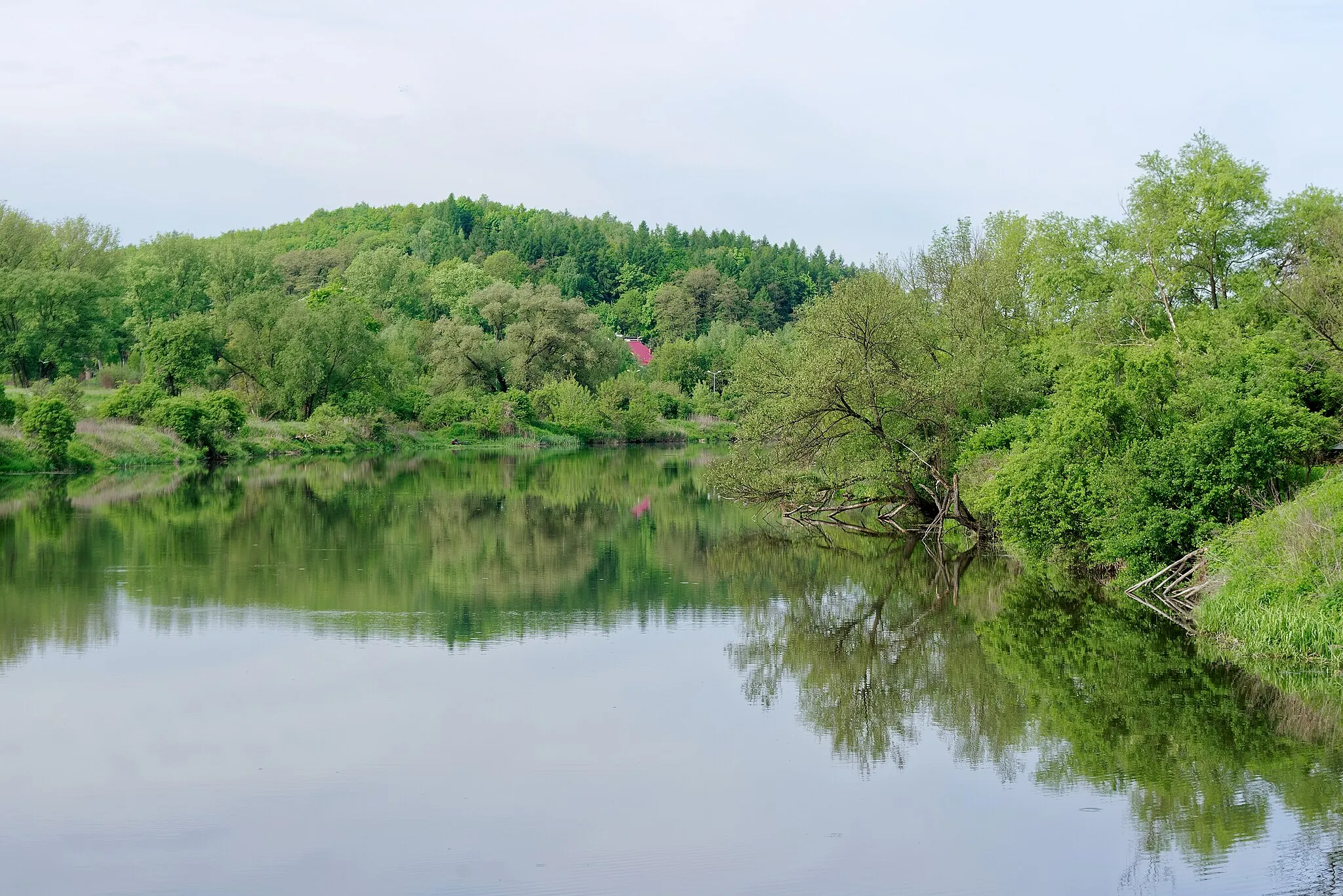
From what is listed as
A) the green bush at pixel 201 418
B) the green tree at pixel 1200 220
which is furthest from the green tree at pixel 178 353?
the green tree at pixel 1200 220

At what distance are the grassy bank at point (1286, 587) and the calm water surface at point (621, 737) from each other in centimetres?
88

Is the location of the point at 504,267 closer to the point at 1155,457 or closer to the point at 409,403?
the point at 409,403

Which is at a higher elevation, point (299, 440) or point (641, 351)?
point (641, 351)

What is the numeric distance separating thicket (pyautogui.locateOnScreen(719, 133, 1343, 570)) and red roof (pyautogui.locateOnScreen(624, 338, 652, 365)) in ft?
282

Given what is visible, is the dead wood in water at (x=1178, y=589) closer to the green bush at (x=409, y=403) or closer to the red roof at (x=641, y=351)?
the green bush at (x=409, y=403)

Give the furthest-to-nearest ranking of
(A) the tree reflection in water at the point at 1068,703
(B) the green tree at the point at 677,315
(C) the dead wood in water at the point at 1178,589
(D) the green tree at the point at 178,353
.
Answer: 1. (B) the green tree at the point at 677,315
2. (D) the green tree at the point at 178,353
3. (C) the dead wood in water at the point at 1178,589
4. (A) the tree reflection in water at the point at 1068,703

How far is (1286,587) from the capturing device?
1584 centimetres

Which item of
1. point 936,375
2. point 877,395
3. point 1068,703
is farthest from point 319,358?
point 1068,703

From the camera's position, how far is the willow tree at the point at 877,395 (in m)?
29.9

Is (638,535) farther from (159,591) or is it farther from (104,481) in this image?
(104,481)

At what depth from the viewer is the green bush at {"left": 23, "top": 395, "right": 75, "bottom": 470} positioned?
144ft

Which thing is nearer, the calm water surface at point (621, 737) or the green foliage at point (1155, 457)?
the calm water surface at point (621, 737)

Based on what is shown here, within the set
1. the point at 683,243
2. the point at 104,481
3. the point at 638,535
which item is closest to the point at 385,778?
the point at 638,535

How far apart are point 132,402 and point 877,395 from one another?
3795 cm
